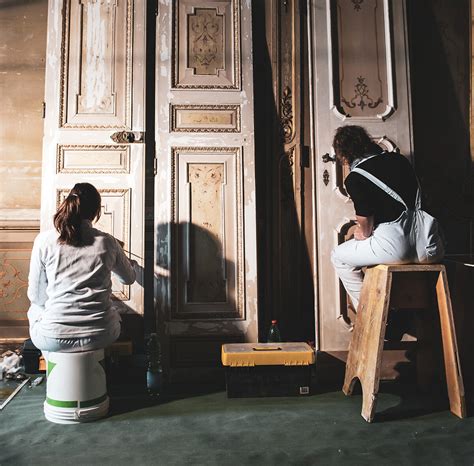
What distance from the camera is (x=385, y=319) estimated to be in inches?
81.0

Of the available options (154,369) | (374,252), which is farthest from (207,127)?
(154,369)

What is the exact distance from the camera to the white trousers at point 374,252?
7.14 feet

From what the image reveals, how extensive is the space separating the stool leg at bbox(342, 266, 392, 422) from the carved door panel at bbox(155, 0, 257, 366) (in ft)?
2.08

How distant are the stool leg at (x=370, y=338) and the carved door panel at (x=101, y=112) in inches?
49.9

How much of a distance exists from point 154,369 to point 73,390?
1.95 feet

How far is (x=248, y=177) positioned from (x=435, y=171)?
1.27 m

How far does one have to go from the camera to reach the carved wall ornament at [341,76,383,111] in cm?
288

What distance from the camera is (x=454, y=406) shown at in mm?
2094

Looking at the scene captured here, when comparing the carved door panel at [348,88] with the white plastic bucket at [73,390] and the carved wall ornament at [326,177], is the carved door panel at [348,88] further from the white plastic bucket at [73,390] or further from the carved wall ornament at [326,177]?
the white plastic bucket at [73,390]

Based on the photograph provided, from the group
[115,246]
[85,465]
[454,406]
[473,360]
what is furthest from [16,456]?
[473,360]

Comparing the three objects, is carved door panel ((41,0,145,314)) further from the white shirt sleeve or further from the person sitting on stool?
the person sitting on stool

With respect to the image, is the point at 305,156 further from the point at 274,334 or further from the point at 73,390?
the point at 73,390

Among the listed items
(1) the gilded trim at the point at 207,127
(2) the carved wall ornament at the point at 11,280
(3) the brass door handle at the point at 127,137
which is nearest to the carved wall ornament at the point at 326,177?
(1) the gilded trim at the point at 207,127

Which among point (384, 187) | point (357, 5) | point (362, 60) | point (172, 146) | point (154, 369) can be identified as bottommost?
point (154, 369)
